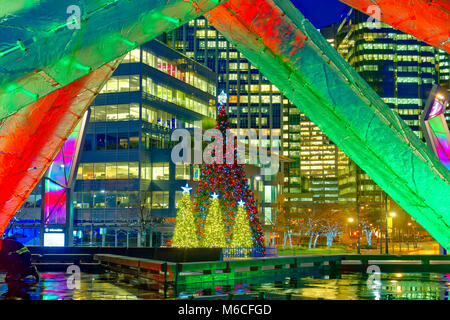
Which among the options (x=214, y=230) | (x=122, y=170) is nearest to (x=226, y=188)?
(x=214, y=230)

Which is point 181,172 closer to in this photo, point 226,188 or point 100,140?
point 100,140

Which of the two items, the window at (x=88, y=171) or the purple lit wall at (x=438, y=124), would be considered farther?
the window at (x=88, y=171)

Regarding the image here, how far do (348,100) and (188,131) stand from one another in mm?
66825

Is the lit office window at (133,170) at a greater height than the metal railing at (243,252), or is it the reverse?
the lit office window at (133,170)

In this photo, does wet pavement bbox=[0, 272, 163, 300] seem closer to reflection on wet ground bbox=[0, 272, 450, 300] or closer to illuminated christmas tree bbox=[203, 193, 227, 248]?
reflection on wet ground bbox=[0, 272, 450, 300]

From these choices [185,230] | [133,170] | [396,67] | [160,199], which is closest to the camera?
[185,230]

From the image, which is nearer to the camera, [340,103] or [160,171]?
[340,103]

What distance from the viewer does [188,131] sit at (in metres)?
73.6

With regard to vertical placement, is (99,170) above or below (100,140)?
below

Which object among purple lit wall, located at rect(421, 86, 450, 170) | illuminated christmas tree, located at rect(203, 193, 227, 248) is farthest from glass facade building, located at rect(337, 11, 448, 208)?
purple lit wall, located at rect(421, 86, 450, 170)

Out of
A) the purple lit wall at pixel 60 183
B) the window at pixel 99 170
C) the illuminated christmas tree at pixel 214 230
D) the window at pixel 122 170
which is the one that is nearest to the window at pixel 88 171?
the window at pixel 99 170

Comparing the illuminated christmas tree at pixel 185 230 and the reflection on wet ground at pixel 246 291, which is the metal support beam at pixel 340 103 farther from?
the illuminated christmas tree at pixel 185 230
